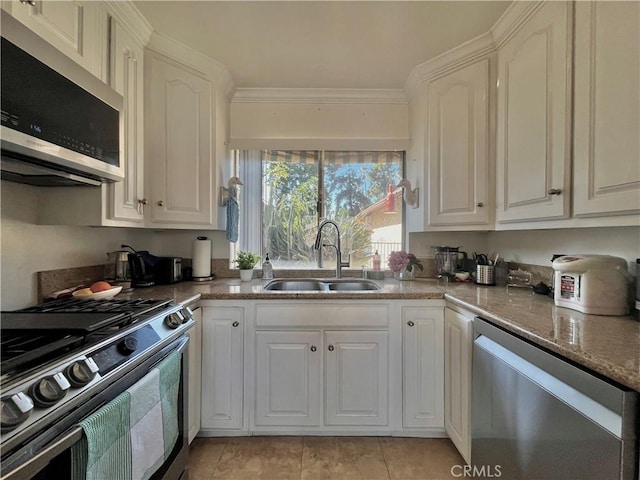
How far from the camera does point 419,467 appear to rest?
1553mm

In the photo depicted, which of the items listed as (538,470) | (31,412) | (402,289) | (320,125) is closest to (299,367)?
(402,289)

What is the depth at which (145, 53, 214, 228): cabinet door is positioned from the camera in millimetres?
1855

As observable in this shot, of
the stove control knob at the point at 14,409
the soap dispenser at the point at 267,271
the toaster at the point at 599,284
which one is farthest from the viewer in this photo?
the soap dispenser at the point at 267,271

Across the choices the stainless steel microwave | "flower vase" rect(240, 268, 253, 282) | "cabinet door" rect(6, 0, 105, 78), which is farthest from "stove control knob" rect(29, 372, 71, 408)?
"flower vase" rect(240, 268, 253, 282)

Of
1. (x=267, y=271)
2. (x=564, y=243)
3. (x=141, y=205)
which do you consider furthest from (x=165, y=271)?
(x=564, y=243)

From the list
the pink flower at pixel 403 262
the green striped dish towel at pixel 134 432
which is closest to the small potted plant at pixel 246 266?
the green striped dish towel at pixel 134 432

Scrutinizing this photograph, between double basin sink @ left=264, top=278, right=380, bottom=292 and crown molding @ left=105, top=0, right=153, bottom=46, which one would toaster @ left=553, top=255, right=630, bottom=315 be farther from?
crown molding @ left=105, top=0, right=153, bottom=46

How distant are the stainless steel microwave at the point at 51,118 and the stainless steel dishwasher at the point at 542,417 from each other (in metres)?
1.74

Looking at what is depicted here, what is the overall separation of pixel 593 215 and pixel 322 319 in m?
1.32

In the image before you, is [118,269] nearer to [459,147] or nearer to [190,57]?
[190,57]

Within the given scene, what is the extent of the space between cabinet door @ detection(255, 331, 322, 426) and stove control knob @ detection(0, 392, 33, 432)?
1135 millimetres

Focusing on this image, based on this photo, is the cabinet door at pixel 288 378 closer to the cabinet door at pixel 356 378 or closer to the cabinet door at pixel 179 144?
A: the cabinet door at pixel 356 378

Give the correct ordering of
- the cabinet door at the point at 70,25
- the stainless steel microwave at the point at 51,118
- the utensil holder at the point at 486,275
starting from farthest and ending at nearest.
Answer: the utensil holder at the point at 486,275
the cabinet door at the point at 70,25
the stainless steel microwave at the point at 51,118

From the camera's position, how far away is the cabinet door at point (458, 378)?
144cm
